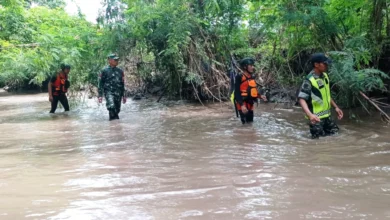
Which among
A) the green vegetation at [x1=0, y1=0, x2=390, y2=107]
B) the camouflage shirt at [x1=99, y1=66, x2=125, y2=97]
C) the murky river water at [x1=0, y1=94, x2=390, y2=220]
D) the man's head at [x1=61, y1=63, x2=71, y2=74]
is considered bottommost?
the murky river water at [x1=0, y1=94, x2=390, y2=220]

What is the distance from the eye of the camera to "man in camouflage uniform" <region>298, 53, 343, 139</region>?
6.04m

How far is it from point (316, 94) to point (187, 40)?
610cm

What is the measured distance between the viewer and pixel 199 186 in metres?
4.14

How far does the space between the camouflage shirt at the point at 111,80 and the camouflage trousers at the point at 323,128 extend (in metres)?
5.49

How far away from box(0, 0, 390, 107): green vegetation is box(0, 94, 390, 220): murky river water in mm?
2591

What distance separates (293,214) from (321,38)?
250 inches

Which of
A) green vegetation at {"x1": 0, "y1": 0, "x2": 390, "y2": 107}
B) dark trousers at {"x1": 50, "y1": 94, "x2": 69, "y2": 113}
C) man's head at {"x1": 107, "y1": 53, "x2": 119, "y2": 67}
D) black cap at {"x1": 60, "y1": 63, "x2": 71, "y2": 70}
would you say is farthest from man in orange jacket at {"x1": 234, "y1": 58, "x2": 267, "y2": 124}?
dark trousers at {"x1": 50, "y1": 94, "x2": 69, "y2": 113}

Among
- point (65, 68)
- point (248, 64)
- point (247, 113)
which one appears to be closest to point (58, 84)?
point (65, 68)

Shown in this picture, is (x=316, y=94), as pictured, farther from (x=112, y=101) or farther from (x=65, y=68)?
(x=65, y=68)

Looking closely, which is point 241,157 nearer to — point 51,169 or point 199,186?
point 199,186

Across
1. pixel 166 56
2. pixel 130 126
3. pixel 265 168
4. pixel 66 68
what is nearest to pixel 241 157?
pixel 265 168

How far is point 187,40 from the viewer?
38.0 feet

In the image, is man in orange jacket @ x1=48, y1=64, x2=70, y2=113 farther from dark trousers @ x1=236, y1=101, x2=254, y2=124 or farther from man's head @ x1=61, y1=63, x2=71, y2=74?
dark trousers @ x1=236, y1=101, x2=254, y2=124

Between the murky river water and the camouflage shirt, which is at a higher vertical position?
the camouflage shirt
